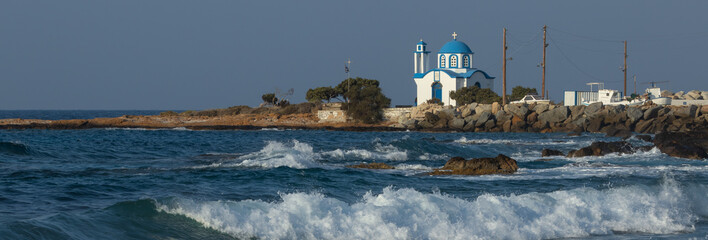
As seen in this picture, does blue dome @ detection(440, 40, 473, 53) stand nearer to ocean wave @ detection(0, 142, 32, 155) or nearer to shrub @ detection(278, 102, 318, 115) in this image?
shrub @ detection(278, 102, 318, 115)

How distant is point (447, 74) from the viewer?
71.8 meters

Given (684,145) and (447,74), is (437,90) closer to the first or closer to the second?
(447,74)

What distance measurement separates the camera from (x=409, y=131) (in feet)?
178

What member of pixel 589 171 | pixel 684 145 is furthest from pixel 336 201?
pixel 684 145

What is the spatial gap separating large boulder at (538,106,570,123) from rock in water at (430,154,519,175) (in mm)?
32990

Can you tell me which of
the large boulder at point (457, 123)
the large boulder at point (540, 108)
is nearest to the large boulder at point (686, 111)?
the large boulder at point (540, 108)

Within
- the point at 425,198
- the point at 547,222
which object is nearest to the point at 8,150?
the point at 425,198

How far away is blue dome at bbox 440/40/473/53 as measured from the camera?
7419 centimetres

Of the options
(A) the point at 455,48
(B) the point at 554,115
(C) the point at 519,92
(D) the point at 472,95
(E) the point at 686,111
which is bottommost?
(B) the point at 554,115

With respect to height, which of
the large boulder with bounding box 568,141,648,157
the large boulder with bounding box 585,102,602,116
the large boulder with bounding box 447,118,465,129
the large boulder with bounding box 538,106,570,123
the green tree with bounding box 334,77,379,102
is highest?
the green tree with bounding box 334,77,379,102

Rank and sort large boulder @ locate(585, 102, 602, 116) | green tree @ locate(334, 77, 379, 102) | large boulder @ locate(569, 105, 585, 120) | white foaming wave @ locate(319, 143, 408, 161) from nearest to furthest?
1. white foaming wave @ locate(319, 143, 408, 161)
2. large boulder @ locate(585, 102, 602, 116)
3. large boulder @ locate(569, 105, 585, 120)
4. green tree @ locate(334, 77, 379, 102)

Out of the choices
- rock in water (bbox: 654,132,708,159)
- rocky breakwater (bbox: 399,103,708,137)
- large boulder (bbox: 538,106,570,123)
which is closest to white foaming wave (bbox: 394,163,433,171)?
rock in water (bbox: 654,132,708,159)

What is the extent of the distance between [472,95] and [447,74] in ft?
12.0

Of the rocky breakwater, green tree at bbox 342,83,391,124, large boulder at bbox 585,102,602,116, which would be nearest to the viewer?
the rocky breakwater
